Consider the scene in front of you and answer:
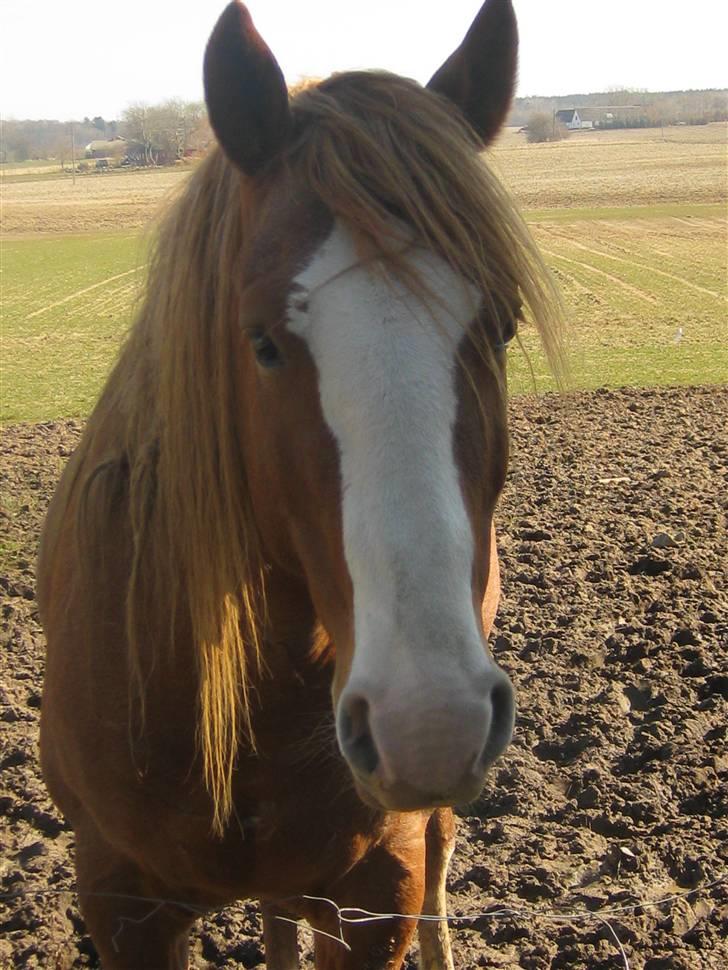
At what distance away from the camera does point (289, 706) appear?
220cm

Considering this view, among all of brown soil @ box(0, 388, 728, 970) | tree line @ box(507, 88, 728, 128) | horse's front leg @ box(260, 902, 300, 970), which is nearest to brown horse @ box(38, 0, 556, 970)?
horse's front leg @ box(260, 902, 300, 970)

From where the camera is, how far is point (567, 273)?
2088 centimetres

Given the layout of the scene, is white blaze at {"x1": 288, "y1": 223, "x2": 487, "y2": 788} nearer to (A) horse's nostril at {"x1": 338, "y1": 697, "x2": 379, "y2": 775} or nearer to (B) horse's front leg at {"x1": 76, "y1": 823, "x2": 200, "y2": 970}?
(A) horse's nostril at {"x1": 338, "y1": 697, "x2": 379, "y2": 775}

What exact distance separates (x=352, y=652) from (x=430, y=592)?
0.86 feet

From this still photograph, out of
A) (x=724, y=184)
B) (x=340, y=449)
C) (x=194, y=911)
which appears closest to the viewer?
(x=340, y=449)

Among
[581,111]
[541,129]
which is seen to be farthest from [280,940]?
[581,111]

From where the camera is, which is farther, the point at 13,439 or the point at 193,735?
the point at 13,439

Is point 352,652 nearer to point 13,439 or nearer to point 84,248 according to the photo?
point 13,439

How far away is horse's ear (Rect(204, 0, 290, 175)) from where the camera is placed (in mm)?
1846

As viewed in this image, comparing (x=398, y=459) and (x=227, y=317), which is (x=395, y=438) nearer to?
(x=398, y=459)

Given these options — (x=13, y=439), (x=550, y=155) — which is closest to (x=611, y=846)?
(x=13, y=439)

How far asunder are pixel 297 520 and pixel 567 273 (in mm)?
20100

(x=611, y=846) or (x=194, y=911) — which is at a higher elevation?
(x=194, y=911)

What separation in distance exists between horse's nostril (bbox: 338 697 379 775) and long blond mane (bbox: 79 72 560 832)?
0.59 m
